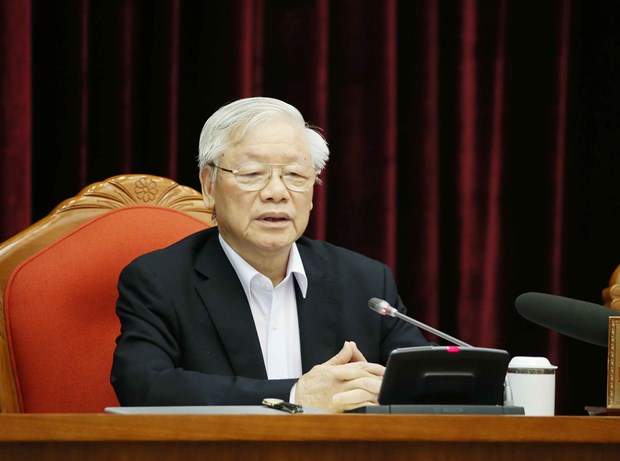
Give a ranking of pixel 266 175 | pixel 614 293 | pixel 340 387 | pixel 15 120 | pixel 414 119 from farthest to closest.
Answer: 1. pixel 414 119
2. pixel 15 120
3. pixel 614 293
4. pixel 266 175
5. pixel 340 387

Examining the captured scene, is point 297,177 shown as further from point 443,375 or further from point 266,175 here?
point 443,375

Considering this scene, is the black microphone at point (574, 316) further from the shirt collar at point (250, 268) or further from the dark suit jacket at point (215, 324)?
the shirt collar at point (250, 268)

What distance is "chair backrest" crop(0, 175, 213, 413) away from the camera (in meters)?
2.04

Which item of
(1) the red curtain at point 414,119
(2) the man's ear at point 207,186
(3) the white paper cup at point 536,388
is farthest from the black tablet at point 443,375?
(1) the red curtain at point 414,119

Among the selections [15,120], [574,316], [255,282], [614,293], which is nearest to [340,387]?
[574,316]

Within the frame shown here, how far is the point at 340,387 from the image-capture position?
5.35 feet

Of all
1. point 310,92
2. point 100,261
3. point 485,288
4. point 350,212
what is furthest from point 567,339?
point 100,261

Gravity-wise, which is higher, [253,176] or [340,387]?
[253,176]

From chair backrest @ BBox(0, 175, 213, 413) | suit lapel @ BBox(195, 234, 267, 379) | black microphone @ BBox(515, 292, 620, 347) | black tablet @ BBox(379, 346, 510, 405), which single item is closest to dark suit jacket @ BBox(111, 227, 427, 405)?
suit lapel @ BBox(195, 234, 267, 379)

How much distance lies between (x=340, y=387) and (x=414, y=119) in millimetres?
1372

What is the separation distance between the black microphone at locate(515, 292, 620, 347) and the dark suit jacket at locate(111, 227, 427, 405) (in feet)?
1.41

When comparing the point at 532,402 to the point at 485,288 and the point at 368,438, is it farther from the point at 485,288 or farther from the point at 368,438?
the point at 485,288

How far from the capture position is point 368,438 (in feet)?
3.77

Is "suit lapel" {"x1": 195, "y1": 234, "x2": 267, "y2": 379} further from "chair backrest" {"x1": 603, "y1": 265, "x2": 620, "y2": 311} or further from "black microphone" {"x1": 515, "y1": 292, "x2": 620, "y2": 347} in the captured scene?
"chair backrest" {"x1": 603, "y1": 265, "x2": 620, "y2": 311}
